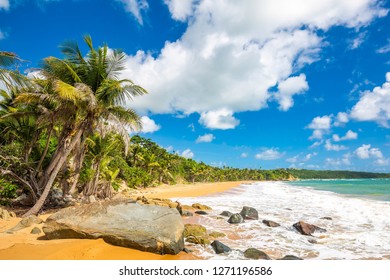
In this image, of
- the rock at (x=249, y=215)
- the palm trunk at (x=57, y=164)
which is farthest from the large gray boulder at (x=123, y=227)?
the rock at (x=249, y=215)

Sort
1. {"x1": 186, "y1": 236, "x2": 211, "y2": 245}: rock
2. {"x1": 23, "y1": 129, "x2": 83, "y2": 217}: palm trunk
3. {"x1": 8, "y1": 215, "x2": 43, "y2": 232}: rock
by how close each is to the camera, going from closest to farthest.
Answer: {"x1": 186, "y1": 236, "x2": 211, "y2": 245}: rock → {"x1": 8, "y1": 215, "x2": 43, "y2": 232}: rock → {"x1": 23, "y1": 129, "x2": 83, "y2": 217}: palm trunk

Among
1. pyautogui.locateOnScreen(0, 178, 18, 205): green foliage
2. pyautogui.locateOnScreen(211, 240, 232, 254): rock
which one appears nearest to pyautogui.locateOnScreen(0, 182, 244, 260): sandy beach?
pyautogui.locateOnScreen(211, 240, 232, 254): rock

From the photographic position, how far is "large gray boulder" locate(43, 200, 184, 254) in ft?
21.6

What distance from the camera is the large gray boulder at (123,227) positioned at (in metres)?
6.60

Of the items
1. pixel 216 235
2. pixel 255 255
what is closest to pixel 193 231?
pixel 216 235

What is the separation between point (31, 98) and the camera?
10930 millimetres

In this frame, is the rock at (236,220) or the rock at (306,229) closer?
the rock at (306,229)

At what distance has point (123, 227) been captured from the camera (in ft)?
22.7

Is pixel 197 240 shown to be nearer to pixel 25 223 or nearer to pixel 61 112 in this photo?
pixel 25 223

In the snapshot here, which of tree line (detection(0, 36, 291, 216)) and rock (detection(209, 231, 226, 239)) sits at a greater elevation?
tree line (detection(0, 36, 291, 216))

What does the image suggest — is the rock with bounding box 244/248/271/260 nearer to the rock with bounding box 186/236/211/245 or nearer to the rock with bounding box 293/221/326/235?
the rock with bounding box 186/236/211/245

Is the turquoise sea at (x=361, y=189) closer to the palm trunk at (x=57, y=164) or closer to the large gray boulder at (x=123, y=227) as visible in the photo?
the large gray boulder at (x=123, y=227)
